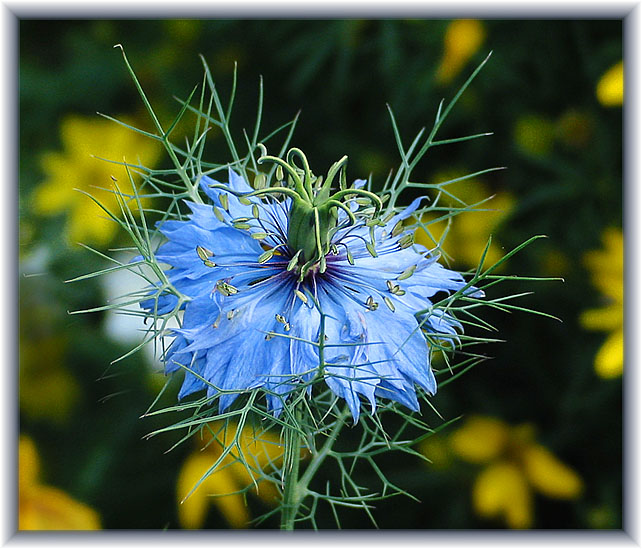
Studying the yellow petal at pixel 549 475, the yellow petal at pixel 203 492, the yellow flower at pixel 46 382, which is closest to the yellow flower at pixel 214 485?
the yellow petal at pixel 203 492

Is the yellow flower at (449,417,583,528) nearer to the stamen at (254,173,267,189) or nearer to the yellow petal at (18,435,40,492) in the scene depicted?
the yellow petal at (18,435,40,492)

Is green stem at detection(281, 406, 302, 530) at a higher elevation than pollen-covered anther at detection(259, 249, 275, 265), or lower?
lower

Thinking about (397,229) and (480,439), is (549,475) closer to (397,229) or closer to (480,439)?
(480,439)

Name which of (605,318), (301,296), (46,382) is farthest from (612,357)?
(46,382)

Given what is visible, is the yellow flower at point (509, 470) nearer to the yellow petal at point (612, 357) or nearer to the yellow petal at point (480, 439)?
the yellow petal at point (480, 439)

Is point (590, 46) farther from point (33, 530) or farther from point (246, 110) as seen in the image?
point (33, 530)

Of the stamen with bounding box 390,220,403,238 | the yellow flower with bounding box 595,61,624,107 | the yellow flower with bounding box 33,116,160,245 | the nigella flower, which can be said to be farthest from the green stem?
the yellow flower with bounding box 33,116,160,245

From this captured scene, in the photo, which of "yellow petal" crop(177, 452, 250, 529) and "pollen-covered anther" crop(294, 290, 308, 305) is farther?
"yellow petal" crop(177, 452, 250, 529)
